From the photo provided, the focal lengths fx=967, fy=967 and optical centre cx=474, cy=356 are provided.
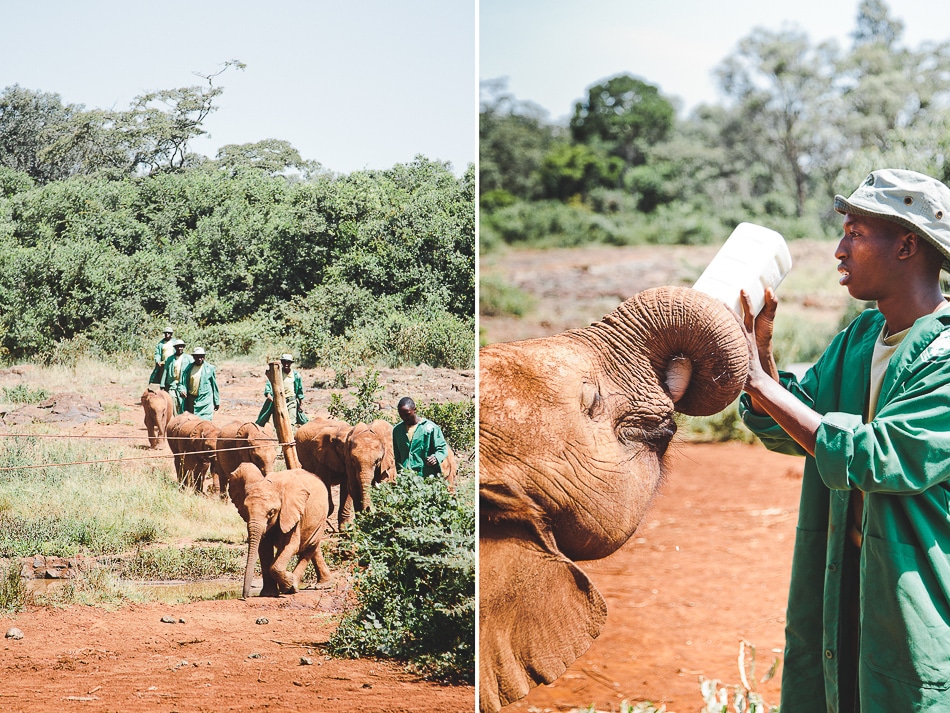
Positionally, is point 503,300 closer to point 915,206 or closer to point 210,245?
point 210,245

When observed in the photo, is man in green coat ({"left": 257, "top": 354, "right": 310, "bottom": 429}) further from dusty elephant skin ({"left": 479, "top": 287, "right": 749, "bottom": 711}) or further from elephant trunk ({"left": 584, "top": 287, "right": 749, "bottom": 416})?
elephant trunk ({"left": 584, "top": 287, "right": 749, "bottom": 416})

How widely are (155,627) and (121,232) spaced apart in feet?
5.57

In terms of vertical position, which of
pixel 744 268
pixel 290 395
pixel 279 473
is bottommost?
pixel 279 473

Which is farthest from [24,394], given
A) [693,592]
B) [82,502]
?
[693,592]

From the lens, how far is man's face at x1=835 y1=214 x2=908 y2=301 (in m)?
2.73

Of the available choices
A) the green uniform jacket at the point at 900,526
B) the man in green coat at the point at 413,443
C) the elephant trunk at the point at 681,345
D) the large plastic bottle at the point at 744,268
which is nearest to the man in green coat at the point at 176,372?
the man in green coat at the point at 413,443

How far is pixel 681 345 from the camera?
2795 mm

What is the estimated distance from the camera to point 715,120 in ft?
87.7

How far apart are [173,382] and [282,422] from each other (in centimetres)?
50

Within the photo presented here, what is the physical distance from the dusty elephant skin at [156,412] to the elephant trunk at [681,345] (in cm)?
205

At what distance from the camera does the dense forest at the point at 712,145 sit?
20.6 m

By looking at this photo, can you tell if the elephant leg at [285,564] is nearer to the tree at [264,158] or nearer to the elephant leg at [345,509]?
the elephant leg at [345,509]

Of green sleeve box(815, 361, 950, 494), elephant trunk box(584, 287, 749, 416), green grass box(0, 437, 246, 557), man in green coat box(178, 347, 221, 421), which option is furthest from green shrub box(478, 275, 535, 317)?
green sleeve box(815, 361, 950, 494)

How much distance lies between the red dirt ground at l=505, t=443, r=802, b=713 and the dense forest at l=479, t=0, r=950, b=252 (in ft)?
39.4
